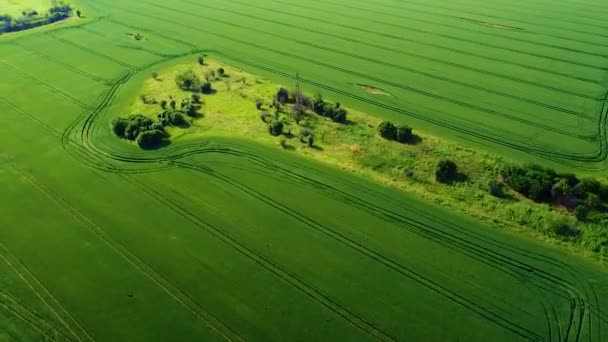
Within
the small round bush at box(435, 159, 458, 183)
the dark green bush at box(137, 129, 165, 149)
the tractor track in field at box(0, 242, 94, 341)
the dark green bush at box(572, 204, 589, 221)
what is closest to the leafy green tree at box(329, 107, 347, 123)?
the small round bush at box(435, 159, 458, 183)

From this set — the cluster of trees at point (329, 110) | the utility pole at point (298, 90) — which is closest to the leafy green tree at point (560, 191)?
the cluster of trees at point (329, 110)

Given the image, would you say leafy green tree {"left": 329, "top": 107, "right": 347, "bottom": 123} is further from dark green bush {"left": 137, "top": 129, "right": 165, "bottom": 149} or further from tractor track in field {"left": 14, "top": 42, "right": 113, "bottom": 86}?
tractor track in field {"left": 14, "top": 42, "right": 113, "bottom": 86}

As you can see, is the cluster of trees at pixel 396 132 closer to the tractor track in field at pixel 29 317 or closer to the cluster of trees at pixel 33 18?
the tractor track in field at pixel 29 317

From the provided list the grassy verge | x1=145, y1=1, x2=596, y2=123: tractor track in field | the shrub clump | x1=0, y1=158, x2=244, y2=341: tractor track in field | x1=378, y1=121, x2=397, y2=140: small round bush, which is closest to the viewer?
x1=0, y1=158, x2=244, y2=341: tractor track in field

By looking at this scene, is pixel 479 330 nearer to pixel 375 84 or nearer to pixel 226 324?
pixel 226 324

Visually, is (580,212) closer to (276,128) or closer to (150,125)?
(276,128)

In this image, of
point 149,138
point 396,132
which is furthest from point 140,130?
point 396,132

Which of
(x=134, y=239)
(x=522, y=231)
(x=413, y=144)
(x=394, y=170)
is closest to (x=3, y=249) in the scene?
(x=134, y=239)

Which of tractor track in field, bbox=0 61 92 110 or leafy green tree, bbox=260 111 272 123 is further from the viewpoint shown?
tractor track in field, bbox=0 61 92 110
